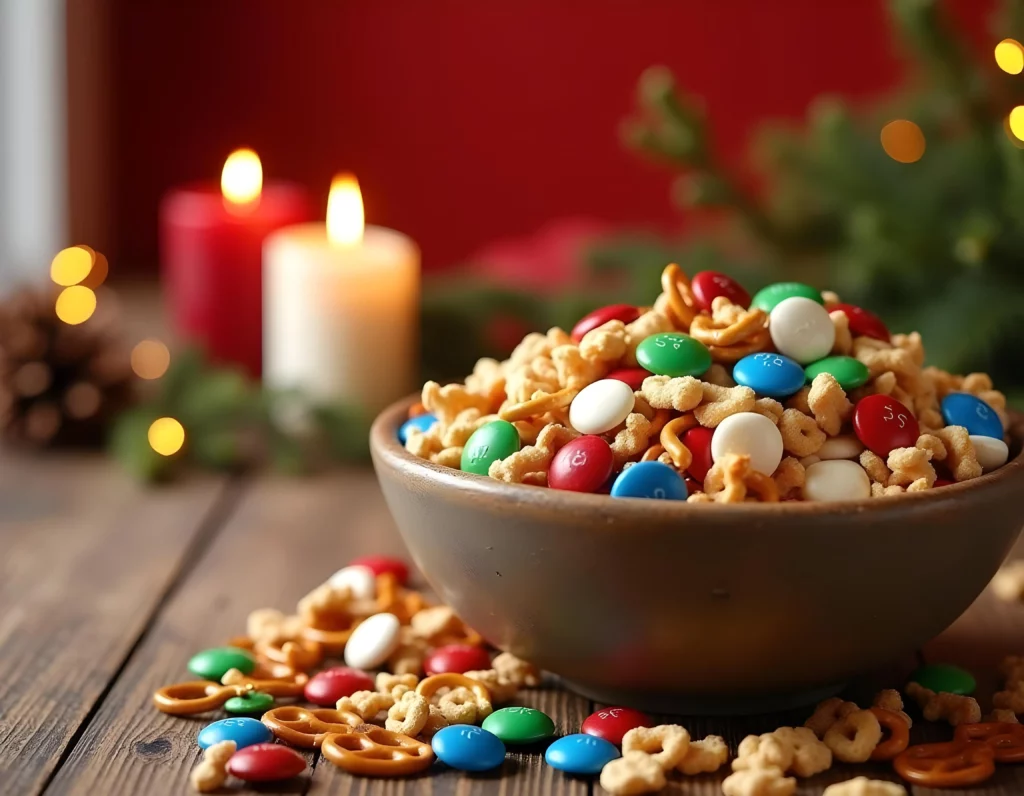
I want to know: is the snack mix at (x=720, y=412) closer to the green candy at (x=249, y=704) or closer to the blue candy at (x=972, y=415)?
the blue candy at (x=972, y=415)

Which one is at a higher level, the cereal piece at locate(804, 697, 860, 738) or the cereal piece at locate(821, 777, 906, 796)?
the cereal piece at locate(821, 777, 906, 796)

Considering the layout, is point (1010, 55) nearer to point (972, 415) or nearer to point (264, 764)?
point (972, 415)

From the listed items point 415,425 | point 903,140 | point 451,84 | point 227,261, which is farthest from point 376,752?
point 451,84

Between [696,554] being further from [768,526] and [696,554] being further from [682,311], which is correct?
[682,311]

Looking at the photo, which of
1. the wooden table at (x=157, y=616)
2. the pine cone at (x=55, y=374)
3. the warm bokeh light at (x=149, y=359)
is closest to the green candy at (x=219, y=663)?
the wooden table at (x=157, y=616)

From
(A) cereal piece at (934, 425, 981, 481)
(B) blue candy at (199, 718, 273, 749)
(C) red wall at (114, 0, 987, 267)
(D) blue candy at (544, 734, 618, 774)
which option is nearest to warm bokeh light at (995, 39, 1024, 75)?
(A) cereal piece at (934, 425, 981, 481)

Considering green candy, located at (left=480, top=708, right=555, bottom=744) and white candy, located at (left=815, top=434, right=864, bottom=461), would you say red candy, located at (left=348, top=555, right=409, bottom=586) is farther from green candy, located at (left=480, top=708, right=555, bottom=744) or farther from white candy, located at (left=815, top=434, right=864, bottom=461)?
white candy, located at (left=815, top=434, right=864, bottom=461)
